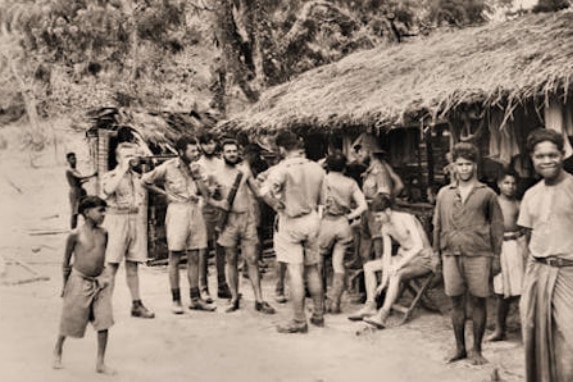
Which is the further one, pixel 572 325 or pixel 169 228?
pixel 169 228

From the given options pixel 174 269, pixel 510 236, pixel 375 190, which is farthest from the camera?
pixel 375 190

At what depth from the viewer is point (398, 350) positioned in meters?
5.85

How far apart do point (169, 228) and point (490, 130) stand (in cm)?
349

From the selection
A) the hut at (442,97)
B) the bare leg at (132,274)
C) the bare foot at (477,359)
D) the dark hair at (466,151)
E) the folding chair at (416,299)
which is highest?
the hut at (442,97)

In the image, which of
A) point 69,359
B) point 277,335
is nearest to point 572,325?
point 277,335

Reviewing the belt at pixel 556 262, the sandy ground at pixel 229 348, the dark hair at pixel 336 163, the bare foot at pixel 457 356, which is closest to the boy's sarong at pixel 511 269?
the sandy ground at pixel 229 348

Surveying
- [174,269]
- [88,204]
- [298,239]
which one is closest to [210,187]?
[174,269]

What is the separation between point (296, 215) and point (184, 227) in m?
1.46

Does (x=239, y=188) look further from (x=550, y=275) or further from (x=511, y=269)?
(x=550, y=275)

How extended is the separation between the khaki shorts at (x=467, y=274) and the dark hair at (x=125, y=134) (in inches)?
302

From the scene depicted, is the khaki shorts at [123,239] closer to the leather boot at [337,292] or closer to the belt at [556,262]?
the leather boot at [337,292]

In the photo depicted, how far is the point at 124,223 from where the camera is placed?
698 centimetres

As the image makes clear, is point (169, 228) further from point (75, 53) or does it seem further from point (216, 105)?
point (75, 53)

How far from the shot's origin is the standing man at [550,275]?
3.95m
